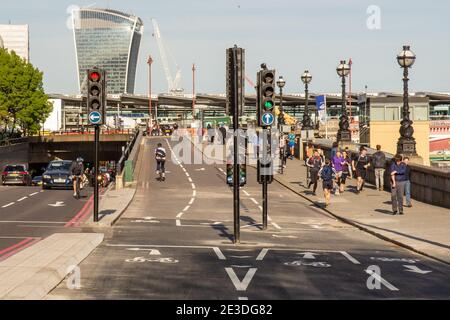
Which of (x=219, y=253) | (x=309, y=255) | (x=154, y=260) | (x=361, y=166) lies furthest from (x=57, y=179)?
(x=154, y=260)

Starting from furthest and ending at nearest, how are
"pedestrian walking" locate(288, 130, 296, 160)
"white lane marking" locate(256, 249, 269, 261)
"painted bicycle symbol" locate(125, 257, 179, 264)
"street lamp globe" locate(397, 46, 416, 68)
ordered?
"pedestrian walking" locate(288, 130, 296, 160)
"street lamp globe" locate(397, 46, 416, 68)
"white lane marking" locate(256, 249, 269, 261)
"painted bicycle symbol" locate(125, 257, 179, 264)

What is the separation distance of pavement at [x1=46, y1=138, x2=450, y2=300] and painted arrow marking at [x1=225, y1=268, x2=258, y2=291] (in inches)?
0.6

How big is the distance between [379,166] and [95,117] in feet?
50.8

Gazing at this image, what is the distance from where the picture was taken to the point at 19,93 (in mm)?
102188

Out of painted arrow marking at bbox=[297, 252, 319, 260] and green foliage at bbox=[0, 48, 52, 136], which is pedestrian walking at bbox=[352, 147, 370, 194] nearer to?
painted arrow marking at bbox=[297, 252, 319, 260]

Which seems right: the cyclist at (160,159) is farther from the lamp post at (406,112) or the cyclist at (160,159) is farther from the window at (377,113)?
the window at (377,113)

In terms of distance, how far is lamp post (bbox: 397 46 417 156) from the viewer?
1294 inches

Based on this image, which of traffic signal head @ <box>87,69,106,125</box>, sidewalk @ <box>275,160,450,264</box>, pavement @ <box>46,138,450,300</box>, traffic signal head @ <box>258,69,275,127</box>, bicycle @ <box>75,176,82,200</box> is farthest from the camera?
bicycle @ <box>75,176,82,200</box>

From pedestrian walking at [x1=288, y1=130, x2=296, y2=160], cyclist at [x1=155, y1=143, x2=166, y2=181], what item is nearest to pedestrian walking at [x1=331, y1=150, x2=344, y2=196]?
cyclist at [x1=155, y1=143, x2=166, y2=181]

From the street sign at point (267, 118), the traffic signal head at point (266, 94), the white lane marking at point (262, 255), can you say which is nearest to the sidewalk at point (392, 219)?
the white lane marking at point (262, 255)

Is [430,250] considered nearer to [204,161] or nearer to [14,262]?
[14,262]

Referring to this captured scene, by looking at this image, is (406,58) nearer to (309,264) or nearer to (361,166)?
(361,166)
